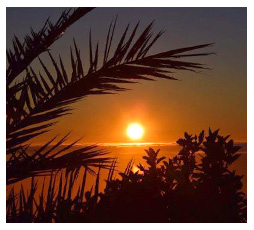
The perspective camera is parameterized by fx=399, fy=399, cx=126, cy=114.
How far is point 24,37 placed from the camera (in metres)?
2.50

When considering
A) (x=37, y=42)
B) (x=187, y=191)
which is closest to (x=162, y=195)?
(x=187, y=191)

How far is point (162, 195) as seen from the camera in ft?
9.45

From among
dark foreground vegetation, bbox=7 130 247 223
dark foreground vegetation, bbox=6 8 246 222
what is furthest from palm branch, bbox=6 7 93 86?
dark foreground vegetation, bbox=7 130 247 223

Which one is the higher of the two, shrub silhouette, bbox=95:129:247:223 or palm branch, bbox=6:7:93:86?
palm branch, bbox=6:7:93:86

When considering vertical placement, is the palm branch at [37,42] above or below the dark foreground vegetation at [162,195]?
above

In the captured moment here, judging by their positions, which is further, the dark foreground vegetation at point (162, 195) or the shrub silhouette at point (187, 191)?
the shrub silhouette at point (187, 191)

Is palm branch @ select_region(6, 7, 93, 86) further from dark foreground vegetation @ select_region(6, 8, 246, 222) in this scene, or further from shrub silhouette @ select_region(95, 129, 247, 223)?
shrub silhouette @ select_region(95, 129, 247, 223)

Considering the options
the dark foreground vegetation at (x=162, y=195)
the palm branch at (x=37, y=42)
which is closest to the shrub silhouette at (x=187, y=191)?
the dark foreground vegetation at (x=162, y=195)

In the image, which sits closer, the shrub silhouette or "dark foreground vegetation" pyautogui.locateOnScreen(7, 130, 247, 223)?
"dark foreground vegetation" pyautogui.locateOnScreen(7, 130, 247, 223)

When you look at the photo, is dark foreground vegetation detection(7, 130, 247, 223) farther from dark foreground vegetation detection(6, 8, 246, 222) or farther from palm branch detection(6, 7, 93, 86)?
palm branch detection(6, 7, 93, 86)

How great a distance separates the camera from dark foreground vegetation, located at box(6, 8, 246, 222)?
2.16 metres

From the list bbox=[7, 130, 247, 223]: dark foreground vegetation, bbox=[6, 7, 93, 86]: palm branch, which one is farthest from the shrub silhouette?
bbox=[6, 7, 93, 86]: palm branch

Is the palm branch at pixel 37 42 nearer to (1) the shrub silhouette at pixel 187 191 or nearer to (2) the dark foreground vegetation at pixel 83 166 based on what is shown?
(2) the dark foreground vegetation at pixel 83 166

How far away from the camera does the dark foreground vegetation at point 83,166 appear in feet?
7.08
